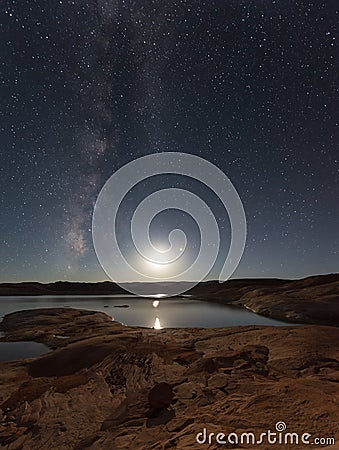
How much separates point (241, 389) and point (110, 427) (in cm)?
354

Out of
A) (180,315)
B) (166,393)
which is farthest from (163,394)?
(180,315)

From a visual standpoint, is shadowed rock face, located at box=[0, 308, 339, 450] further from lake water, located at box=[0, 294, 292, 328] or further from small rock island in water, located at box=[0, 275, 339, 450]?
lake water, located at box=[0, 294, 292, 328]

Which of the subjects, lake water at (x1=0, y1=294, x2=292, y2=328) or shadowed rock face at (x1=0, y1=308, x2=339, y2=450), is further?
lake water at (x1=0, y1=294, x2=292, y2=328)

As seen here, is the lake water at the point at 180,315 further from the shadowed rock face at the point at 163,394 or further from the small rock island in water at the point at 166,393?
the shadowed rock face at the point at 163,394

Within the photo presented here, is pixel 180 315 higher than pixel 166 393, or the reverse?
pixel 180 315

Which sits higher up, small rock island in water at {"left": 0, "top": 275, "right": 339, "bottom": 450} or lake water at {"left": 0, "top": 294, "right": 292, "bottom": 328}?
lake water at {"left": 0, "top": 294, "right": 292, "bottom": 328}

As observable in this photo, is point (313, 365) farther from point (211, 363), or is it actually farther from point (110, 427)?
point (110, 427)

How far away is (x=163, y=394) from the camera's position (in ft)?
26.0

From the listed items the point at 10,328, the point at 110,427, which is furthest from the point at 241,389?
the point at 10,328

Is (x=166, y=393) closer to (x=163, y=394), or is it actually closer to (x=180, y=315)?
(x=163, y=394)

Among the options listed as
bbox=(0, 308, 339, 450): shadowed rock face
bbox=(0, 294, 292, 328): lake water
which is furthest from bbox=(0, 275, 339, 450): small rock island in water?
bbox=(0, 294, 292, 328): lake water

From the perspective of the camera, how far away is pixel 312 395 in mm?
6977

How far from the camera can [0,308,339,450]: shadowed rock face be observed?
617 centimetres

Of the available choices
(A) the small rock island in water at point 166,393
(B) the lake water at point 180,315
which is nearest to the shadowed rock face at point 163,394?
(A) the small rock island in water at point 166,393
